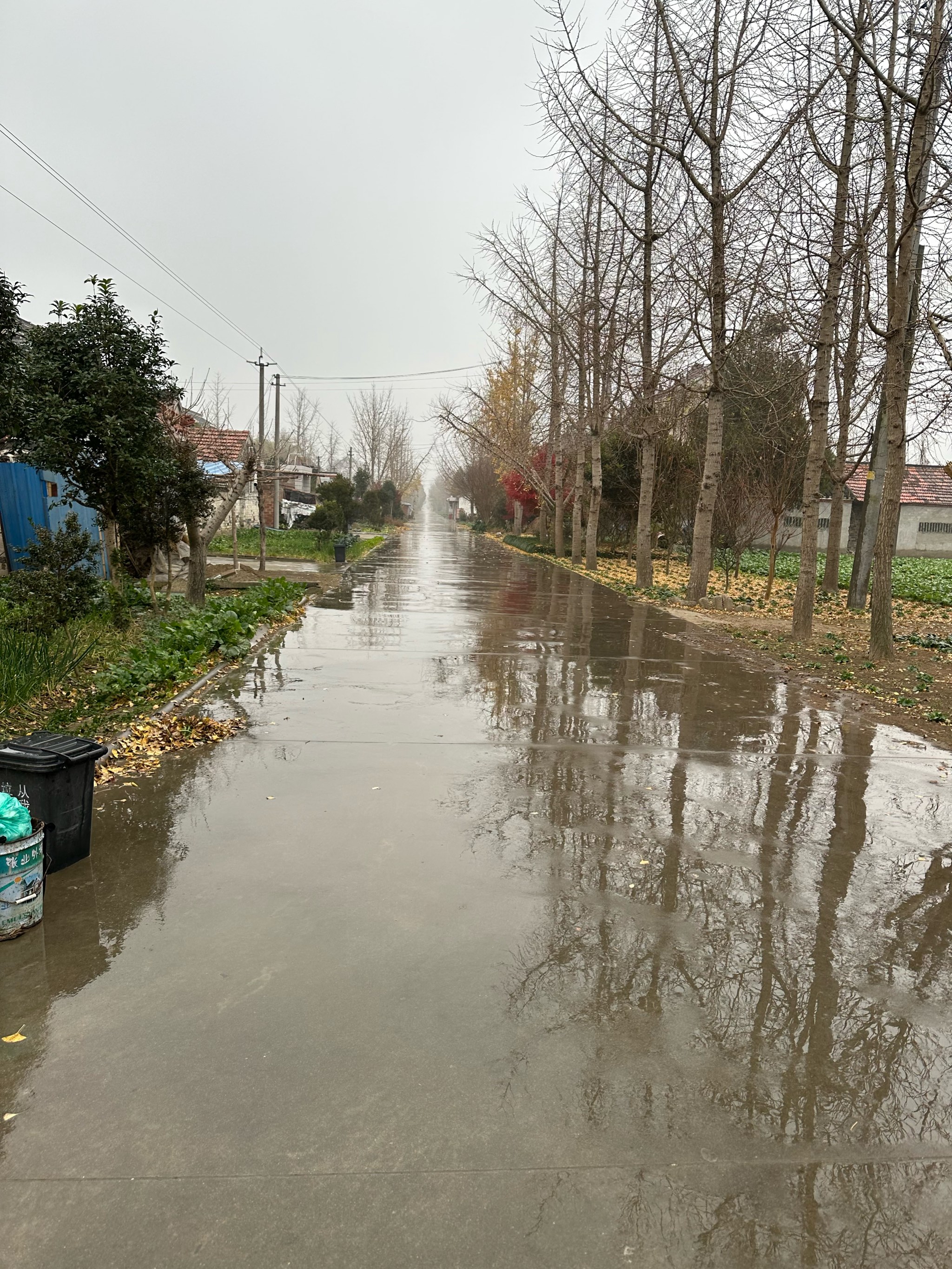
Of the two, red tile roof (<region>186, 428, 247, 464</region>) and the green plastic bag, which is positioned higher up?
red tile roof (<region>186, 428, 247, 464</region>)

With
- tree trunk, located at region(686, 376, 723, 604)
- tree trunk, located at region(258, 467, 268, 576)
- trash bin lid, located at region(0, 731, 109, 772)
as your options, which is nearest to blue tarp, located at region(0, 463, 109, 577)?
tree trunk, located at region(258, 467, 268, 576)

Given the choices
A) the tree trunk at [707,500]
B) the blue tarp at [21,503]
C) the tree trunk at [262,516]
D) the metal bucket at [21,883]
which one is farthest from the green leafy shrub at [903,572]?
the metal bucket at [21,883]

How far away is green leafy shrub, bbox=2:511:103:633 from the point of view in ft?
30.7

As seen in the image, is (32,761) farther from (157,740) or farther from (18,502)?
(18,502)

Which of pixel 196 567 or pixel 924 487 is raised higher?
pixel 924 487

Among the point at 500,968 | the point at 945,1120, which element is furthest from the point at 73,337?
the point at 945,1120

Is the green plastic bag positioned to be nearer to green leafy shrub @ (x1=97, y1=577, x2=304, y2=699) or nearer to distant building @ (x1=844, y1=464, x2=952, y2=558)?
green leafy shrub @ (x1=97, y1=577, x2=304, y2=699)

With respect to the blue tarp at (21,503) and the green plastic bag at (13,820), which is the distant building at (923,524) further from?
the green plastic bag at (13,820)

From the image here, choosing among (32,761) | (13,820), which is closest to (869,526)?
(32,761)

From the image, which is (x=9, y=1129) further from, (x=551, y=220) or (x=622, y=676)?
(x=551, y=220)

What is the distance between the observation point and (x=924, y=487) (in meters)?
42.2

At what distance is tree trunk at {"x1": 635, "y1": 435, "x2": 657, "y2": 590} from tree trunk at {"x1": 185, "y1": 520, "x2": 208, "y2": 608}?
10829 mm

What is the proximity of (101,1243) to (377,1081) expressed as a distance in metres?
0.93

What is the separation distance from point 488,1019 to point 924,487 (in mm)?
45562
